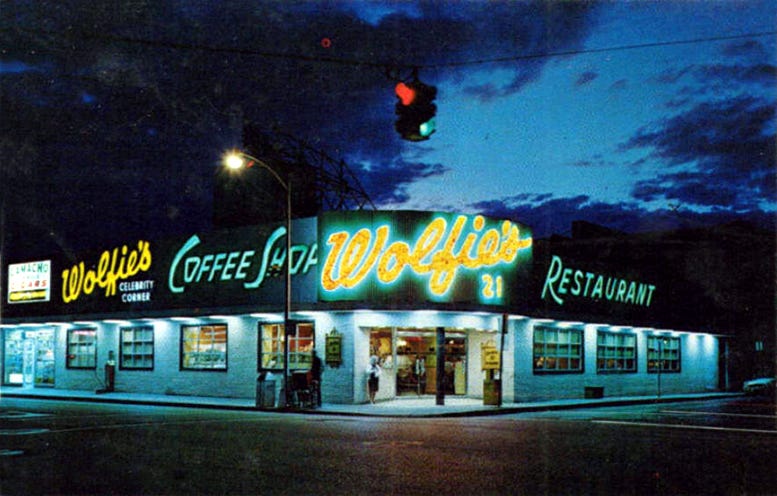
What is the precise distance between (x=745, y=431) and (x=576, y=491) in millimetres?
11024

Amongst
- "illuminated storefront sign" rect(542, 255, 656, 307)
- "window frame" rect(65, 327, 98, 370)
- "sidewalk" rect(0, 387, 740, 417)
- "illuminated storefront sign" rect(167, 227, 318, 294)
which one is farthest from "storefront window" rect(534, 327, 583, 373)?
"window frame" rect(65, 327, 98, 370)

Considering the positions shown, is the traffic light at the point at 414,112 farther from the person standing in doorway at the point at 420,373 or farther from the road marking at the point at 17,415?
the person standing in doorway at the point at 420,373

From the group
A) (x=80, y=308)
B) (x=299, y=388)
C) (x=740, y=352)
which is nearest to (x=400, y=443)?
(x=299, y=388)

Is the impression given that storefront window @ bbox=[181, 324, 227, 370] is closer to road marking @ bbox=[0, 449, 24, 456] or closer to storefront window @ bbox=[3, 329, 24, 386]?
storefront window @ bbox=[3, 329, 24, 386]

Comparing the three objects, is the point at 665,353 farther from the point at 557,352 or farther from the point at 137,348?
the point at 137,348

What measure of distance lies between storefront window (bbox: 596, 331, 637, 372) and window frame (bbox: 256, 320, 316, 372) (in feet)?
44.7

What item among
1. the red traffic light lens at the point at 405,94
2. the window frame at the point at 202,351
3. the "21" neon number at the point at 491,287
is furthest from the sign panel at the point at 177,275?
the red traffic light lens at the point at 405,94

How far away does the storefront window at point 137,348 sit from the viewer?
35.8m

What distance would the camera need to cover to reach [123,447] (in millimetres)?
14742

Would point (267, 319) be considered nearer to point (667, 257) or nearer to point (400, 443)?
point (400, 443)

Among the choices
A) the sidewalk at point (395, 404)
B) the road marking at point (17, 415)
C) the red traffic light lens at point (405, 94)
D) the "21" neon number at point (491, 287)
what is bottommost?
the sidewalk at point (395, 404)

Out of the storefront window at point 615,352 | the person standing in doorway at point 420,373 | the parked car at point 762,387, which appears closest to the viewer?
the person standing in doorway at point 420,373

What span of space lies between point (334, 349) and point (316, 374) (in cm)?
111

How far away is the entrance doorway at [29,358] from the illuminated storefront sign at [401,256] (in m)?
19.6
